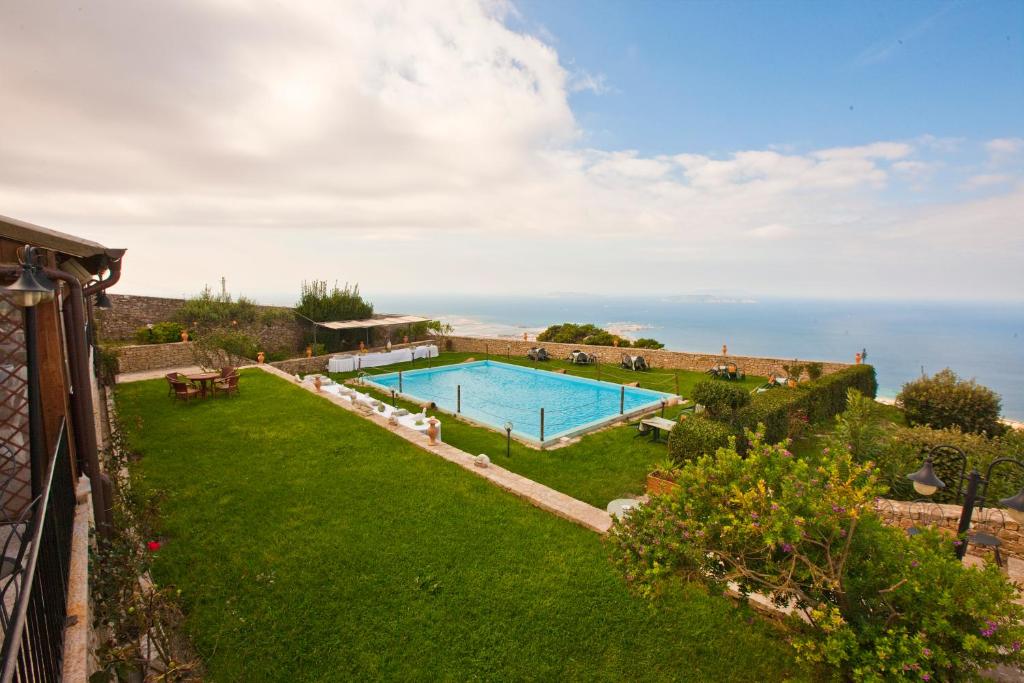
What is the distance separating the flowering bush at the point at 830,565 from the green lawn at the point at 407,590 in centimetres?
54

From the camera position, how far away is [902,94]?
20578 millimetres

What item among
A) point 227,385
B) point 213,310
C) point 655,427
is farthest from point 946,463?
point 213,310

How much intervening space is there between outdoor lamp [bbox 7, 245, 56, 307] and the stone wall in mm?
19092

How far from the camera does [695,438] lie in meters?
8.23

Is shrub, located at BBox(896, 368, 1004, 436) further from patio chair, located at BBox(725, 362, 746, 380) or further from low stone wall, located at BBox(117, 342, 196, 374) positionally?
low stone wall, located at BBox(117, 342, 196, 374)

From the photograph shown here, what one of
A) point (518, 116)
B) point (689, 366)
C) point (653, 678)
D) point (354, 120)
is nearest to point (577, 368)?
point (689, 366)

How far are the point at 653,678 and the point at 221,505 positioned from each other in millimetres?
6332

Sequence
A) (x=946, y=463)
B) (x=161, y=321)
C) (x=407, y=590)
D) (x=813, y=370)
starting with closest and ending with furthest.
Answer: (x=407, y=590) → (x=946, y=463) → (x=813, y=370) → (x=161, y=321)

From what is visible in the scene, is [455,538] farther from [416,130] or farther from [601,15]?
[601,15]

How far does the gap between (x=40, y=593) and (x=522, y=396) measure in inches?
600

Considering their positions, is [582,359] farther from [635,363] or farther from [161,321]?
[161,321]

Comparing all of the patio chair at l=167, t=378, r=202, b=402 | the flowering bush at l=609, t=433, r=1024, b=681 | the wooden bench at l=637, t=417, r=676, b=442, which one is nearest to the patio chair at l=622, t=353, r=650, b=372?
the wooden bench at l=637, t=417, r=676, b=442

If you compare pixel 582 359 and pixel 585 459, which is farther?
pixel 582 359

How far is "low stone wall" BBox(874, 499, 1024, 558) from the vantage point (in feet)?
19.7
